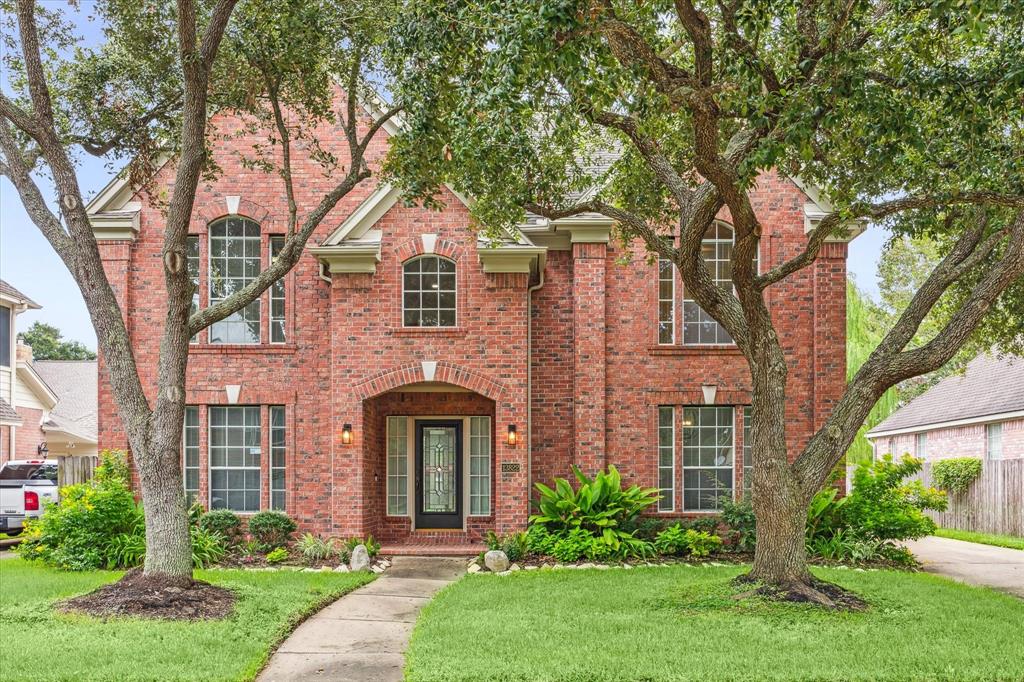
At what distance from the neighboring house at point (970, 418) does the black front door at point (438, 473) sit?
1105 cm

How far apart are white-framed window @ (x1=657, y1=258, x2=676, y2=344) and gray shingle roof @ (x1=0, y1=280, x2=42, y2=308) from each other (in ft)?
56.8

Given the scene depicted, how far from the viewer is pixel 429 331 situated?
14.2m

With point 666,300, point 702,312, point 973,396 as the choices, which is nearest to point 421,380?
point 666,300

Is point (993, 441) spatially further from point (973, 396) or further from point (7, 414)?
point (7, 414)

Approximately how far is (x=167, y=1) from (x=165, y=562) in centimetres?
744

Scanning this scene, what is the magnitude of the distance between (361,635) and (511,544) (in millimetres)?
4889

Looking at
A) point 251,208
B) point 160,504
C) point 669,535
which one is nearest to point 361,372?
point 251,208

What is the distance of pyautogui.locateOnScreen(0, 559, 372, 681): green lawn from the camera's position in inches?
280

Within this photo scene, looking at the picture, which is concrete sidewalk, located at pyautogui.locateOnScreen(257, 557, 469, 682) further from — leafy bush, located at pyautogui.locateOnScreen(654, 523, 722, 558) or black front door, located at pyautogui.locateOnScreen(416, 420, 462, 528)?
leafy bush, located at pyautogui.locateOnScreen(654, 523, 722, 558)

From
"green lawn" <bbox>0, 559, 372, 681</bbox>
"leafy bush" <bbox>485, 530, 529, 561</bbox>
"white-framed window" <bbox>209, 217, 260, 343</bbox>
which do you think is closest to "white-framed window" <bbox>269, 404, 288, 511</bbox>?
"white-framed window" <bbox>209, 217, 260, 343</bbox>

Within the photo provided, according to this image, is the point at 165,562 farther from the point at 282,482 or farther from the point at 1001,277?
the point at 1001,277

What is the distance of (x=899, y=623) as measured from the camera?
892 cm

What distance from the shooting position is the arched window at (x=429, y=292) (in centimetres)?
1439

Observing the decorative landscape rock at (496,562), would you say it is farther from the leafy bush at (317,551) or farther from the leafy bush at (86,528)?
the leafy bush at (86,528)
